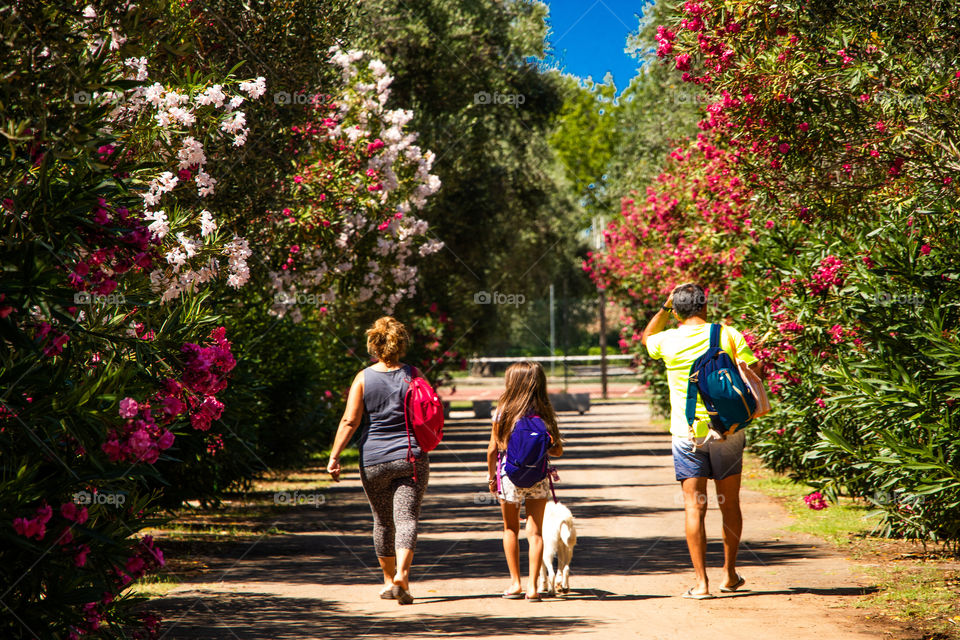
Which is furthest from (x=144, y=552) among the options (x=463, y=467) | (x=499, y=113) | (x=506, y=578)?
(x=499, y=113)

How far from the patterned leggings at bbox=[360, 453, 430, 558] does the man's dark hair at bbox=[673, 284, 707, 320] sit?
215 centimetres

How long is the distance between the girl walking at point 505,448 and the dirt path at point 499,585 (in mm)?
433

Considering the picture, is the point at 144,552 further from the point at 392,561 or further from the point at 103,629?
the point at 392,561

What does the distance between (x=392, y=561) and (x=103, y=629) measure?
10.0ft

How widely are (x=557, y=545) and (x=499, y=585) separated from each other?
2.62ft

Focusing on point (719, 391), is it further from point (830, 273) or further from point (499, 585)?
point (830, 273)

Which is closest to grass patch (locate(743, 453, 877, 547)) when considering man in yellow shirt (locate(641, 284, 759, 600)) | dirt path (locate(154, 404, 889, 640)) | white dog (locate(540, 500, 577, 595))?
dirt path (locate(154, 404, 889, 640))

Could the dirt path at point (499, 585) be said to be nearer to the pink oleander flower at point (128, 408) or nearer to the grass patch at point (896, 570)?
the grass patch at point (896, 570)

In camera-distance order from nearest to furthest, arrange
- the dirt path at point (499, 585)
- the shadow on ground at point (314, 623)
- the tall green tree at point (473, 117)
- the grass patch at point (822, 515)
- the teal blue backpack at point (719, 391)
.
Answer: the shadow on ground at point (314, 623), the dirt path at point (499, 585), the teal blue backpack at point (719, 391), the grass patch at point (822, 515), the tall green tree at point (473, 117)

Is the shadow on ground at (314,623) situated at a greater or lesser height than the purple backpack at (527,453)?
lesser

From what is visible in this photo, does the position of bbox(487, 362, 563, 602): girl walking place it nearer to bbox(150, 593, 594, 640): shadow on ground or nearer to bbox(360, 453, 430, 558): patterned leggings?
bbox(360, 453, 430, 558): patterned leggings

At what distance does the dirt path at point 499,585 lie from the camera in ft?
23.9

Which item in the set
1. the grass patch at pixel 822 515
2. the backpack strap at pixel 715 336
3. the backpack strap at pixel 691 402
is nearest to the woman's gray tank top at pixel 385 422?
the backpack strap at pixel 691 402

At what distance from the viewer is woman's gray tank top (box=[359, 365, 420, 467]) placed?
845cm
